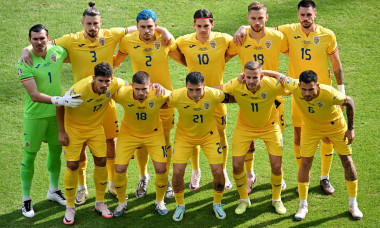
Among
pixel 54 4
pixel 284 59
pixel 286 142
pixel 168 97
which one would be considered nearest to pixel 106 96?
pixel 168 97

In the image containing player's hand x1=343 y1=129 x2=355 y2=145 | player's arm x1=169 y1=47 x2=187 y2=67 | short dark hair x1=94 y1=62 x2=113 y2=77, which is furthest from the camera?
player's arm x1=169 y1=47 x2=187 y2=67

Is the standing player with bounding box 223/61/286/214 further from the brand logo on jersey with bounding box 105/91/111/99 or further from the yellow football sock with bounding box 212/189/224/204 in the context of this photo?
the brand logo on jersey with bounding box 105/91/111/99

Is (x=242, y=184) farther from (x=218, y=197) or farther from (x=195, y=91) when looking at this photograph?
(x=195, y=91)

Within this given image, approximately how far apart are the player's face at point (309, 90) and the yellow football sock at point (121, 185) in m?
3.00

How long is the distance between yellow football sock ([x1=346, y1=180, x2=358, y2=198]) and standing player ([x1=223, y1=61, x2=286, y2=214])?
104 cm

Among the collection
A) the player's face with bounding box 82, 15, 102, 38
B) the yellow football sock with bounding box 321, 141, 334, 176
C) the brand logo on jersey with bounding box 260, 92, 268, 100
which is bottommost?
the yellow football sock with bounding box 321, 141, 334, 176

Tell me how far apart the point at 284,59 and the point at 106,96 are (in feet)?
19.2

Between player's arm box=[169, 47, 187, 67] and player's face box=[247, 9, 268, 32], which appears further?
player's arm box=[169, 47, 187, 67]

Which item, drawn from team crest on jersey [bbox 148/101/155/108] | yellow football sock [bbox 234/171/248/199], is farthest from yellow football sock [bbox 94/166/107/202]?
yellow football sock [bbox 234/171/248/199]

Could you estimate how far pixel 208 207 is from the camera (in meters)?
11.1

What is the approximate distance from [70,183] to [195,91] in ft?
7.88

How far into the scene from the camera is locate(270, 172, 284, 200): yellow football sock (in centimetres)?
1062

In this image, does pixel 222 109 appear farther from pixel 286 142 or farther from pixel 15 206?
pixel 15 206

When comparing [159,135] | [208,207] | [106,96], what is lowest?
[208,207]
